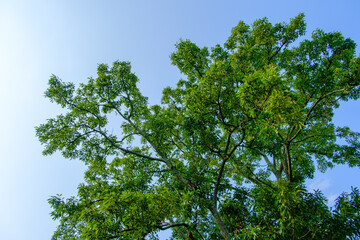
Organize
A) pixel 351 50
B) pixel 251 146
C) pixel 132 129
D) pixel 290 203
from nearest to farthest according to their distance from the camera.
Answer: pixel 290 203 < pixel 251 146 < pixel 351 50 < pixel 132 129

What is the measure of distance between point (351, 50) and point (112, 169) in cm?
1359

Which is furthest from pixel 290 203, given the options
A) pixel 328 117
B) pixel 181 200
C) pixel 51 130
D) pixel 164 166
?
pixel 51 130

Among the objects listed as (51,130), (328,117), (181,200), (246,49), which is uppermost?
(246,49)

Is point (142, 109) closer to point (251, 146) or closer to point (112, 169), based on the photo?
point (112, 169)

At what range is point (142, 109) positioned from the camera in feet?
39.2

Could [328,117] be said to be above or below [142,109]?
below

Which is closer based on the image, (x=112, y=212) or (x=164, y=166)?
(x=112, y=212)

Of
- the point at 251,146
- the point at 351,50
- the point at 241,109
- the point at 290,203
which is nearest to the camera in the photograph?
the point at 290,203

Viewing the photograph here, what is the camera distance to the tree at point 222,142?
5.20m

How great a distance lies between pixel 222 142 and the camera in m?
10.0

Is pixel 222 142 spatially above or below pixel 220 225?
above

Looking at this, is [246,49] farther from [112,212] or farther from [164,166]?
[112,212]

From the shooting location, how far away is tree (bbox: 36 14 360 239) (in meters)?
5.20

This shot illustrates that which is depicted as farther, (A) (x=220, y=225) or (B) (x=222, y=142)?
(B) (x=222, y=142)
